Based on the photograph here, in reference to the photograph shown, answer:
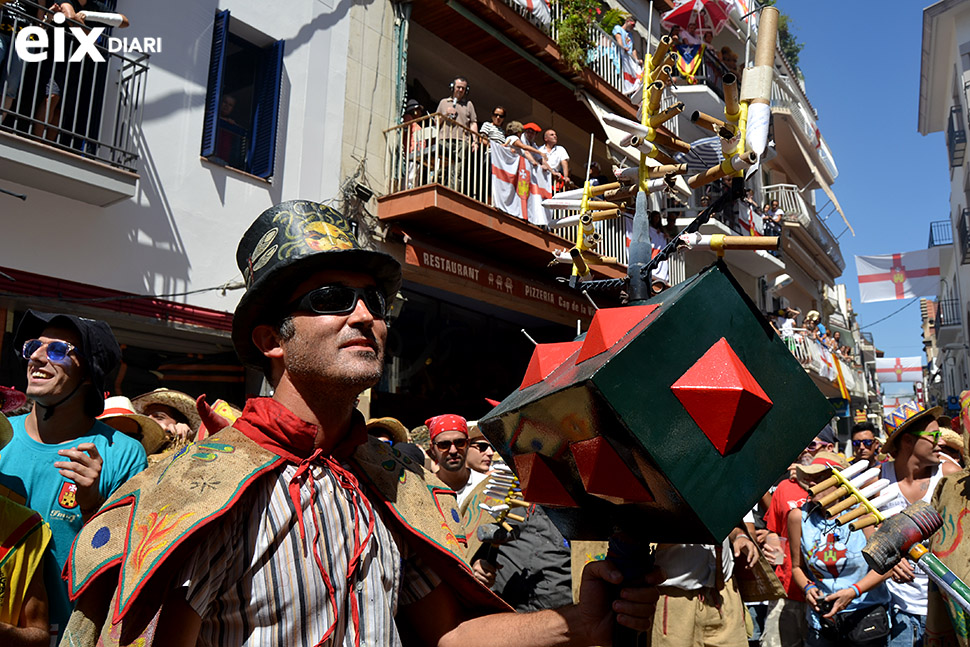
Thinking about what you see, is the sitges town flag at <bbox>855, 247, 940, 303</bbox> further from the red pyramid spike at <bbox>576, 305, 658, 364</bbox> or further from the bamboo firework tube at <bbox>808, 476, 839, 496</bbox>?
the red pyramid spike at <bbox>576, 305, 658, 364</bbox>


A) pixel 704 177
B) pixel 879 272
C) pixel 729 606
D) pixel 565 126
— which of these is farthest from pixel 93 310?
pixel 879 272

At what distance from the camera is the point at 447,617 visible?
2160 millimetres

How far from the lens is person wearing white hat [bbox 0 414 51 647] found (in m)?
2.44

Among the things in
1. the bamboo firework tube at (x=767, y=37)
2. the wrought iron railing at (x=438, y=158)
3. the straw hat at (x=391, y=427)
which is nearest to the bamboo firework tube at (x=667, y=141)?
the bamboo firework tube at (x=767, y=37)

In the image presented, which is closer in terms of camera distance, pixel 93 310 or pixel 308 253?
pixel 308 253

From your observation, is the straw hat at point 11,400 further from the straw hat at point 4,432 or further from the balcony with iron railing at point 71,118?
the balcony with iron railing at point 71,118

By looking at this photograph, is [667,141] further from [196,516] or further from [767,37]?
[196,516]

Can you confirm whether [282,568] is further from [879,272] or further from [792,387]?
[879,272]

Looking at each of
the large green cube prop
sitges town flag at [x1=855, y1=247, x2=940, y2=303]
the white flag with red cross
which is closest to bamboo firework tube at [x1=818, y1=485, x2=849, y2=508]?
the large green cube prop

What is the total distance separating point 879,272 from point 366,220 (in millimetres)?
27053

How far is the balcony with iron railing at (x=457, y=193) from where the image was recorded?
10.5 meters

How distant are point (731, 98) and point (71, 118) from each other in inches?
298

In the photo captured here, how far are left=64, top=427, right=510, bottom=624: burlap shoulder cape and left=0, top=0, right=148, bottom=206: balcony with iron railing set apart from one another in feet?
20.1

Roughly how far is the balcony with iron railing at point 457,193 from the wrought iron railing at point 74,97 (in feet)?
11.5
